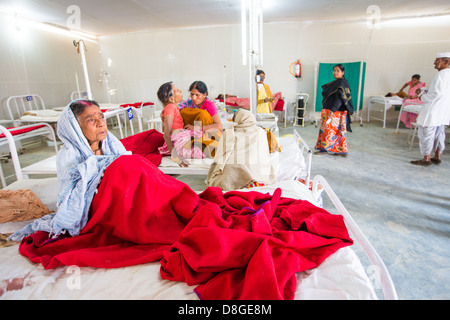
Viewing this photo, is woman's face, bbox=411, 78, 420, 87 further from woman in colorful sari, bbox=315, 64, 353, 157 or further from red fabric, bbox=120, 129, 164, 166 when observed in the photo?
red fabric, bbox=120, 129, 164, 166

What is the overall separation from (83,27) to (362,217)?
23.9ft

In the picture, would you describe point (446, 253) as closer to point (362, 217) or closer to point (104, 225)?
point (362, 217)

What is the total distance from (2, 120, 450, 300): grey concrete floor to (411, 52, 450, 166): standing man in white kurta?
1.03 feet

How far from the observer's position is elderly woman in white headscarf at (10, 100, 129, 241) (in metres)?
1.36

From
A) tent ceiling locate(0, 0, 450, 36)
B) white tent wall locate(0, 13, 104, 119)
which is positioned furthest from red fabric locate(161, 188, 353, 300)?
white tent wall locate(0, 13, 104, 119)

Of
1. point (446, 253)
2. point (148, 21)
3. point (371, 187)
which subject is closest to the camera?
point (446, 253)

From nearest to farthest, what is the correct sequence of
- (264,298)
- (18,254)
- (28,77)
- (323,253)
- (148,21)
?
(264,298)
(323,253)
(18,254)
(28,77)
(148,21)

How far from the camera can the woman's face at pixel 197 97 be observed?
10.2 ft

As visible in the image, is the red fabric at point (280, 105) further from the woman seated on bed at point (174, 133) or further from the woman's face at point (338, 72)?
the woman seated on bed at point (174, 133)

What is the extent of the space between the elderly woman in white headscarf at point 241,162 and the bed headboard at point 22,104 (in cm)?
483

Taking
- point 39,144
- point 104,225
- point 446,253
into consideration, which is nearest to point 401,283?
point 446,253

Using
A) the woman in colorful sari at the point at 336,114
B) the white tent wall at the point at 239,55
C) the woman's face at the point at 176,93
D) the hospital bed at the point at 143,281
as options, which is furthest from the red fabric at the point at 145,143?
the white tent wall at the point at 239,55

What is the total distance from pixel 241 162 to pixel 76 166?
4.29 ft

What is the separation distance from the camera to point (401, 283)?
1.72 meters
